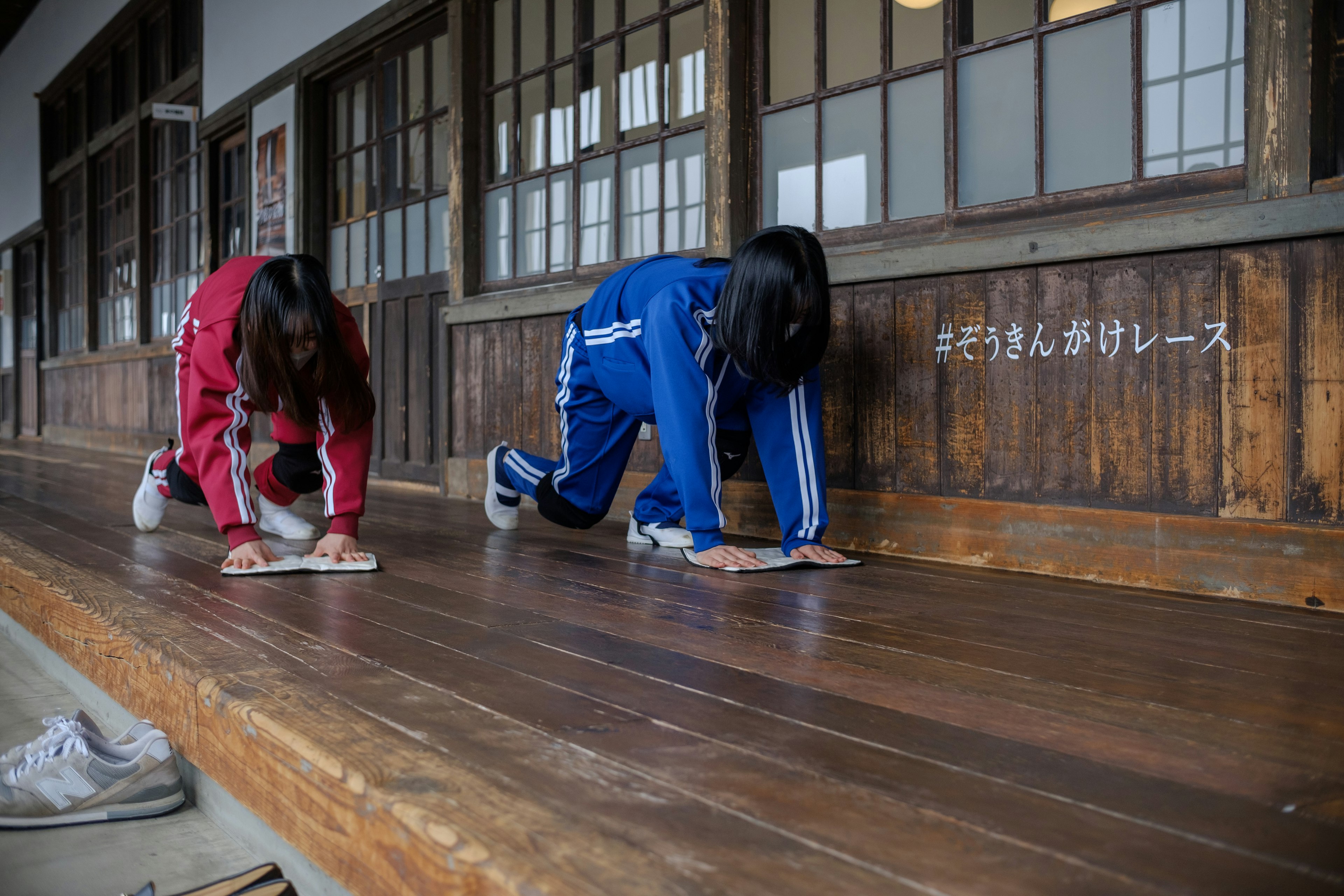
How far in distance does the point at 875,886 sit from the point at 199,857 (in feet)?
2.63

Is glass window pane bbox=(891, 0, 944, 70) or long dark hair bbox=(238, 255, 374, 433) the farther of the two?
glass window pane bbox=(891, 0, 944, 70)

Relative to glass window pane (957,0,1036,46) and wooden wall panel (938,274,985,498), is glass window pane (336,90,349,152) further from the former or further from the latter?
wooden wall panel (938,274,985,498)

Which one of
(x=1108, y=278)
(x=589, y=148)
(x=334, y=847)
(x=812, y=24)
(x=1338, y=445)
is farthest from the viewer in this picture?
Result: (x=589, y=148)

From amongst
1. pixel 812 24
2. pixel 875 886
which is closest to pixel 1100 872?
pixel 875 886

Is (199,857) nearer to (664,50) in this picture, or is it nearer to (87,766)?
(87,766)

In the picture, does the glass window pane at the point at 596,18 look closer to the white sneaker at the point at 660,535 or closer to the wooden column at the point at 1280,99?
the white sneaker at the point at 660,535

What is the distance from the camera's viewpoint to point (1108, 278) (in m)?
1.96

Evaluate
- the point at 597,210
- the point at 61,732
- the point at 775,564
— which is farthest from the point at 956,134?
the point at 61,732

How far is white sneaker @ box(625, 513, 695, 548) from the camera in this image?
7.87 feet

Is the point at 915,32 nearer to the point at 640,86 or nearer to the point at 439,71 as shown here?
the point at 640,86

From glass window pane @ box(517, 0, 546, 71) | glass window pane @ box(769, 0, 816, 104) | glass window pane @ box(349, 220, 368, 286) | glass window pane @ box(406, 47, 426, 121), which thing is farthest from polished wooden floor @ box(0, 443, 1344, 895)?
glass window pane @ box(349, 220, 368, 286)

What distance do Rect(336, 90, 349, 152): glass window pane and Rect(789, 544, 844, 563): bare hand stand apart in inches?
151

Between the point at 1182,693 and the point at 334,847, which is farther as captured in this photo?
the point at 1182,693

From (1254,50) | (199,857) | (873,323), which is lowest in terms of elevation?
(199,857)
